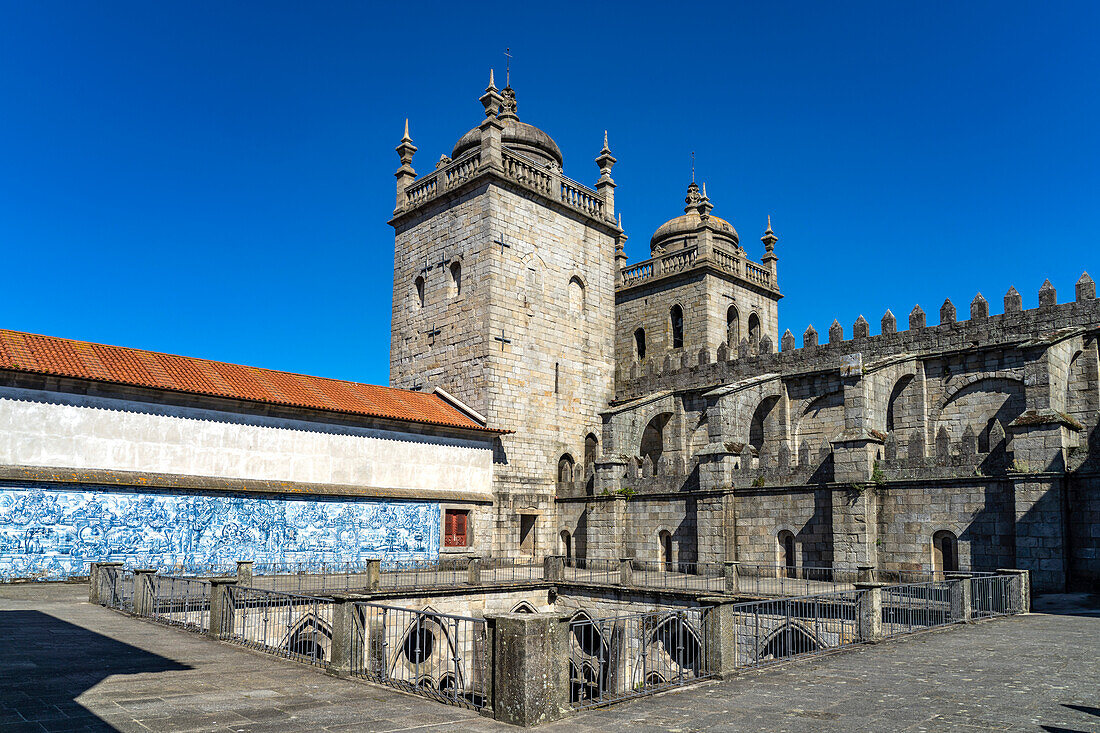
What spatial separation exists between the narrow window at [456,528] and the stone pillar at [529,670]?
69.1ft

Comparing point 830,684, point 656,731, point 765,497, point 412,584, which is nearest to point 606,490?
point 765,497

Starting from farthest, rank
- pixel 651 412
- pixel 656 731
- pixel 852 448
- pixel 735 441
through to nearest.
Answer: pixel 651 412
pixel 735 441
pixel 852 448
pixel 656 731

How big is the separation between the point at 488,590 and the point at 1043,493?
1517 centimetres

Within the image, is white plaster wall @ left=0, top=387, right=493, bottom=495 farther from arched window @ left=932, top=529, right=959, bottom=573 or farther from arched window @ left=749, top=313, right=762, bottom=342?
arched window @ left=749, top=313, right=762, bottom=342

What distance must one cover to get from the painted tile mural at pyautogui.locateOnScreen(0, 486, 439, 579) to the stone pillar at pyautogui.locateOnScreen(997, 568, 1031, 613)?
18237 mm

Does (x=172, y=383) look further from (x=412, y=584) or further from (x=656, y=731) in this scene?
(x=656, y=731)

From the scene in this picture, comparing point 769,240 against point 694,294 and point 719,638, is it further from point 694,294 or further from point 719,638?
point 719,638

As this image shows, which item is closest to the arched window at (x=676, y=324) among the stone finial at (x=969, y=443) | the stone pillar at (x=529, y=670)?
the stone finial at (x=969, y=443)

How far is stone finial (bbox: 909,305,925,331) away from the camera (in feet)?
95.1

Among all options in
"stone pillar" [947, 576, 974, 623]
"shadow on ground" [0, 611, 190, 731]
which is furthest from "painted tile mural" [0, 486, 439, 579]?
"stone pillar" [947, 576, 974, 623]

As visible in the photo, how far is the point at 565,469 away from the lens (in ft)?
112

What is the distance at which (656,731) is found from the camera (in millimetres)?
8156

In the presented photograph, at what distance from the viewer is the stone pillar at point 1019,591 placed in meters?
18.5

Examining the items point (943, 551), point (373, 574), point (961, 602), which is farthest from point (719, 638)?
point (943, 551)
